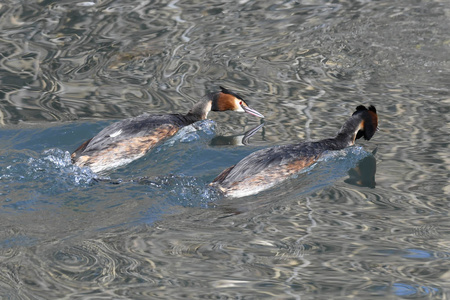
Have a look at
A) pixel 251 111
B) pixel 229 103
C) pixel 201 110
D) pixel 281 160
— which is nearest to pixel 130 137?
pixel 201 110

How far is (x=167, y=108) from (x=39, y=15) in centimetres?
361

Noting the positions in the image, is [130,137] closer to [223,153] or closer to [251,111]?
[223,153]

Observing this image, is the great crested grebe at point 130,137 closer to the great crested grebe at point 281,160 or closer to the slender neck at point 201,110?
the slender neck at point 201,110

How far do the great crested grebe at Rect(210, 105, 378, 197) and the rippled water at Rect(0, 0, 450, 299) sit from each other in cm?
14

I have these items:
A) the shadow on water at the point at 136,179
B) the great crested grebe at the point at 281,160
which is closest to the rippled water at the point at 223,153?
the shadow on water at the point at 136,179

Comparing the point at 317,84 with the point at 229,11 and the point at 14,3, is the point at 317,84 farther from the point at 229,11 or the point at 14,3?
the point at 14,3

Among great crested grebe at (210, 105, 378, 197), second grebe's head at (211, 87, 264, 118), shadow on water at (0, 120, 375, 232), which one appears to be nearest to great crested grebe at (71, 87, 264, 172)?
second grebe's head at (211, 87, 264, 118)

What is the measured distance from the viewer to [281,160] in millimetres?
6906

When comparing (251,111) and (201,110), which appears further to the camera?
(201,110)

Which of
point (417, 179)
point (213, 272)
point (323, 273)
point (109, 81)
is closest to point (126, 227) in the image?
point (213, 272)

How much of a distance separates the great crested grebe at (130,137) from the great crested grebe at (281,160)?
1.11 m

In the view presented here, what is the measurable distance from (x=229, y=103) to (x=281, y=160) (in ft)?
5.59

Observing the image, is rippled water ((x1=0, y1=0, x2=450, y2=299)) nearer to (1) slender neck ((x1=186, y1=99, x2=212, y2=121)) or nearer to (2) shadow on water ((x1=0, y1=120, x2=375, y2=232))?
(2) shadow on water ((x1=0, y1=120, x2=375, y2=232))

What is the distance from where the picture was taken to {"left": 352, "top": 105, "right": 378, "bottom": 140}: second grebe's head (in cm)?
743
